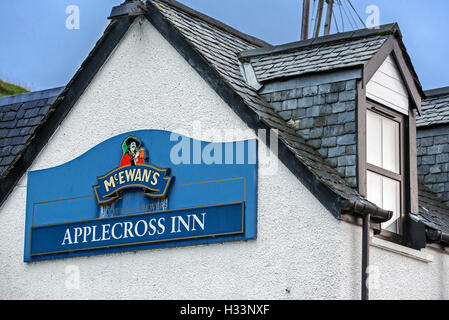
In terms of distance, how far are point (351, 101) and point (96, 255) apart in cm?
403

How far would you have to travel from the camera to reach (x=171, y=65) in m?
12.5

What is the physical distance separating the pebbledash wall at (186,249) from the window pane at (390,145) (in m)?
1.27

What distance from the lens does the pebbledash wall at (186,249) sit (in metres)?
10.6

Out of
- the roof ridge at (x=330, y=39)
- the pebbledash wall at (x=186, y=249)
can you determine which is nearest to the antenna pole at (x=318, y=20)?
the roof ridge at (x=330, y=39)

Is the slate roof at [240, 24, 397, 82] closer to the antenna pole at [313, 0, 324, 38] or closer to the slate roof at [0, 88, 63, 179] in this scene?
the slate roof at [0, 88, 63, 179]

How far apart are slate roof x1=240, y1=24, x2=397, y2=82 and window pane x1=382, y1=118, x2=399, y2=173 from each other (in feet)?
3.40

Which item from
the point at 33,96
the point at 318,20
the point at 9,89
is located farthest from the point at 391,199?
the point at 9,89

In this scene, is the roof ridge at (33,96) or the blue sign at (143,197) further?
the roof ridge at (33,96)

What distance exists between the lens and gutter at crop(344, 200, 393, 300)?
10539 millimetres

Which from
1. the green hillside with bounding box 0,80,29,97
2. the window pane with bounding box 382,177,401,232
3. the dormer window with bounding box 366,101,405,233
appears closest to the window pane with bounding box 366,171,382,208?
the dormer window with bounding box 366,101,405,233

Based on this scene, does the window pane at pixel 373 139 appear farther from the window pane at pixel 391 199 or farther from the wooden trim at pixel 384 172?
the window pane at pixel 391 199

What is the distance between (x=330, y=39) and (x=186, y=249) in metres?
3.65
